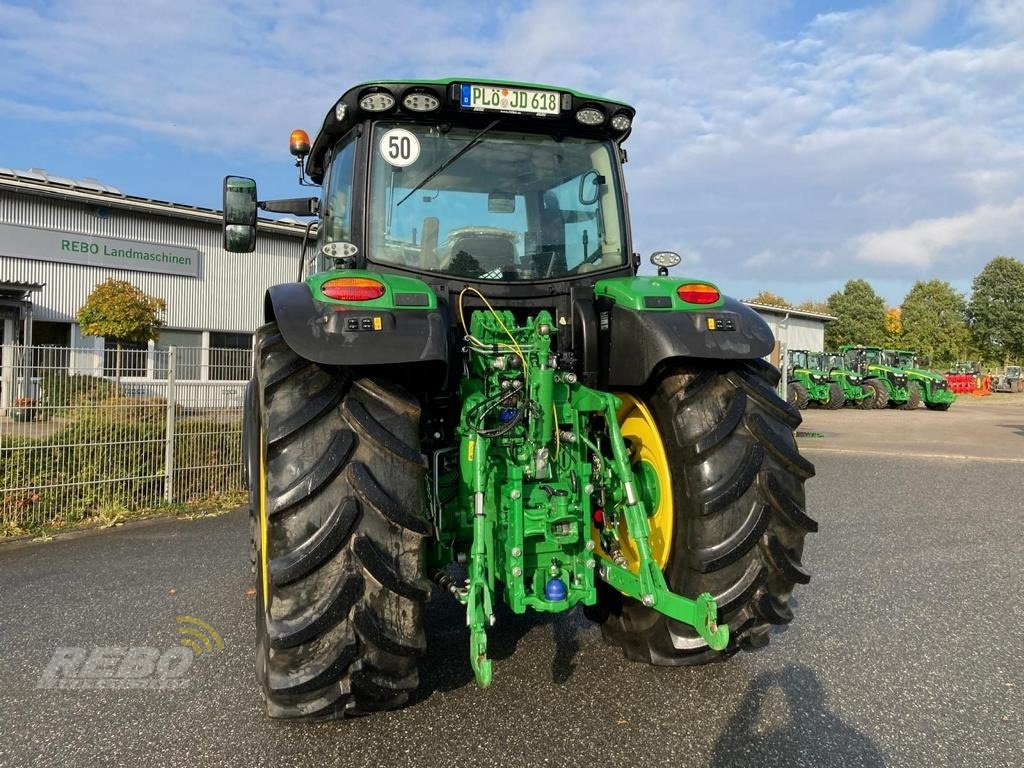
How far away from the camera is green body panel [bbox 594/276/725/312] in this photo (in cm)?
289

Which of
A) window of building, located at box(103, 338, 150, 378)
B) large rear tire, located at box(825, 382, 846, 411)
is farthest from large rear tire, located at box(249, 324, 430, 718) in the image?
large rear tire, located at box(825, 382, 846, 411)

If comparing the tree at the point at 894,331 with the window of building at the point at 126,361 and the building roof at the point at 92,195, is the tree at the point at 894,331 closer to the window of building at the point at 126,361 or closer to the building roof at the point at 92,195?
the building roof at the point at 92,195

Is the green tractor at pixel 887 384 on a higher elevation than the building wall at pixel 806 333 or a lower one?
lower

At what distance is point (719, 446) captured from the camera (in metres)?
2.71

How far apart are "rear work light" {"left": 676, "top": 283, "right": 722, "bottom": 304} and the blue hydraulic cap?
1.25 metres

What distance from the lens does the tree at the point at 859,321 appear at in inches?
2071

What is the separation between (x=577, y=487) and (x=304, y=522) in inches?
41.5

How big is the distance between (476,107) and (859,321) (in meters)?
56.5

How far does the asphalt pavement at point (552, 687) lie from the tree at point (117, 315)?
13.3 m

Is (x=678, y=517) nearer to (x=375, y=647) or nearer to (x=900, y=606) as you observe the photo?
(x=375, y=647)

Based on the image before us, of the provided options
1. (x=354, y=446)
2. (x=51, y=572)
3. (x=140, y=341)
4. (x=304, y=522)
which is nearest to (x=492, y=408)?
(x=354, y=446)

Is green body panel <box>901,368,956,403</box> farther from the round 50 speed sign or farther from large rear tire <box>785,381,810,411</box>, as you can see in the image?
the round 50 speed sign

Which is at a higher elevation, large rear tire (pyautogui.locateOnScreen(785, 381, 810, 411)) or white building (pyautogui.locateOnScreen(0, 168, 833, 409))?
white building (pyautogui.locateOnScreen(0, 168, 833, 409))

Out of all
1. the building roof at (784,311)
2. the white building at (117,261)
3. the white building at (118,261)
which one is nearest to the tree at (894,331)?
the building roof at (784,311)
